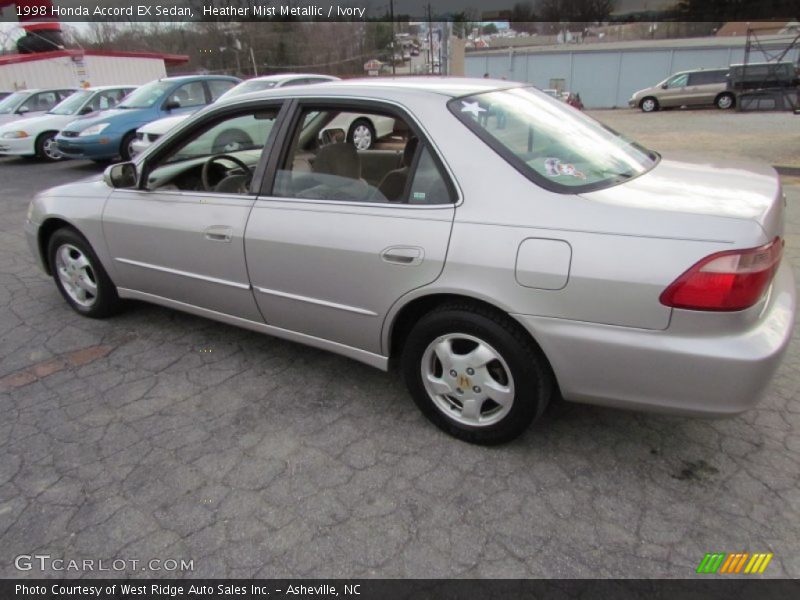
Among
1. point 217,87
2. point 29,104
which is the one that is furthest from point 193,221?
point 29,104

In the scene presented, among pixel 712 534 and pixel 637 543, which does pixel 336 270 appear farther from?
pixel 712 534

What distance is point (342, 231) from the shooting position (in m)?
2.57

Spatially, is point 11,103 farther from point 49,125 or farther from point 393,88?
point 393,88

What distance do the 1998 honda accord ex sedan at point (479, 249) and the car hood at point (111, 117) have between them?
7.66m

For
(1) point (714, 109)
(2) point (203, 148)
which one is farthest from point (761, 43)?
(2) point (203, 148)

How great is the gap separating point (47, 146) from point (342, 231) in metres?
12.4

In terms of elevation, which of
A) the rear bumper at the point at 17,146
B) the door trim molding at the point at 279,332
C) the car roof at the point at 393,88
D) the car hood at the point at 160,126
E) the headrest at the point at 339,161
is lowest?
the door trim molding at the point at 279,332

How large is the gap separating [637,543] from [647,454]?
545mm

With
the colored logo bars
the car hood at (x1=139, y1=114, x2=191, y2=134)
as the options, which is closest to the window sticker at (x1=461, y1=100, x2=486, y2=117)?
the colored logo bars

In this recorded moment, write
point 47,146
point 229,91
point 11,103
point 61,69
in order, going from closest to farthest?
point 229,91
point 47,146
point 11,103
point 61,69

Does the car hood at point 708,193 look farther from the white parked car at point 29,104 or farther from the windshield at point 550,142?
the white parked car at point 29,104

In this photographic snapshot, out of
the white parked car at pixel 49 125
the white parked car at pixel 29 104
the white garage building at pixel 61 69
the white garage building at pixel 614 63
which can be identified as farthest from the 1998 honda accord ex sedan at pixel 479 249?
the white garage building at pixel 614 63

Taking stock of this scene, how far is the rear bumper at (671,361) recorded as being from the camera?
1.93 metres

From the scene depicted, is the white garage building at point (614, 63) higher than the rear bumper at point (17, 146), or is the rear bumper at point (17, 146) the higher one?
the white garage building at point (614, 63)
